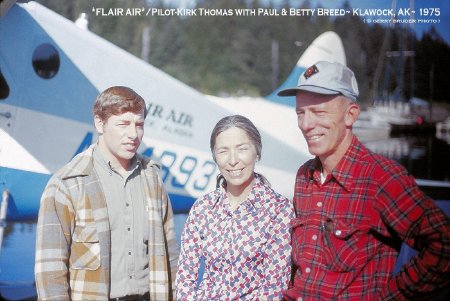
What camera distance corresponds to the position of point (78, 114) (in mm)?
2521

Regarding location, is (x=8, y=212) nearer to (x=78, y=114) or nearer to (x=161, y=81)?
(x=78, y=114)

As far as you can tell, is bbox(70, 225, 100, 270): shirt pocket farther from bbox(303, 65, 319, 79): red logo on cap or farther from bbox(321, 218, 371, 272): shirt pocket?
bbox(303, 65, 319, 79): red logo on cap

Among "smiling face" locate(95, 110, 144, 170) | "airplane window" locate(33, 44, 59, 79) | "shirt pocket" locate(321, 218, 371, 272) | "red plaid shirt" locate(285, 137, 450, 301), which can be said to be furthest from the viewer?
"airplane window" locate(33, 44, 59, 79)

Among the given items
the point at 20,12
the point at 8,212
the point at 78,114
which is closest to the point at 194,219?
the point at 78,114

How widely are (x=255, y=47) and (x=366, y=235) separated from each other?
125 cm

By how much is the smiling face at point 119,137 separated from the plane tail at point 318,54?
0.83 m

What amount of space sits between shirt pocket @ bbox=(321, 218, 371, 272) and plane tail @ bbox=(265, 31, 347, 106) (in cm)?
97

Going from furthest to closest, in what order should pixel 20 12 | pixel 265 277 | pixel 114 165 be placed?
pixel 20 12 < pixel 114 165 < pixel 265 277

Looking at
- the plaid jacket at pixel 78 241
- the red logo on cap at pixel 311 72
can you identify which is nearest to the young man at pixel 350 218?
the red logo on cap at pixel 311 72

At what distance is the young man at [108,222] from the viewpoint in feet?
6.04

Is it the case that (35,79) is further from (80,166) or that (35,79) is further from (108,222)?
(108,222)

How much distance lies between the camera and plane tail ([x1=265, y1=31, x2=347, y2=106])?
7.98 feet

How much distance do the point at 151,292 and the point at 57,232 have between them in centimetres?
48

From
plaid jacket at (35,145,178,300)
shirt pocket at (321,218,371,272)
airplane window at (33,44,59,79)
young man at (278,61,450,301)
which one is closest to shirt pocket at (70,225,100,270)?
plaid jacket at (35,145,178,300)
